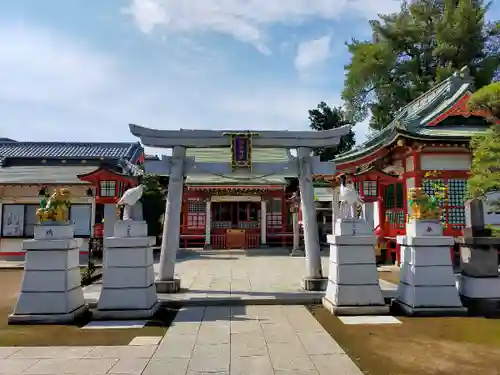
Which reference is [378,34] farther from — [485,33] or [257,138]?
[257,138]

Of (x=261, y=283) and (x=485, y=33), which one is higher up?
(x=485, y=33)

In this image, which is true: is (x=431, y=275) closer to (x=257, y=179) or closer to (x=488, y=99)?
(x=488, y=99)

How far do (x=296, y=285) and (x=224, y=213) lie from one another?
1560 cm

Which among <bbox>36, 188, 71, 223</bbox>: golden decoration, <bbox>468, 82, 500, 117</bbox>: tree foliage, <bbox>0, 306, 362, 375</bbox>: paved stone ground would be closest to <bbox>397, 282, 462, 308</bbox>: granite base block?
<bbox>0, 306, 362, 375</bbox>: paved stone ground

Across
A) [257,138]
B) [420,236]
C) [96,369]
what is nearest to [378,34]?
[257,138]

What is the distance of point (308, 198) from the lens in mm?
10500

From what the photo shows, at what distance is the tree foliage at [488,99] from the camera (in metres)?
7.25

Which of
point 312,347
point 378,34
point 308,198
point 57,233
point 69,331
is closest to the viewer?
point 312,347

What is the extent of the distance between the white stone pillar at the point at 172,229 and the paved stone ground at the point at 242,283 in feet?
1.31

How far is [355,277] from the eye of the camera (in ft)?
25.4

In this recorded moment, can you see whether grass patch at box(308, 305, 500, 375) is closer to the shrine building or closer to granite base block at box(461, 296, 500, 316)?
granite base block at box(461, 296, 500, 316)

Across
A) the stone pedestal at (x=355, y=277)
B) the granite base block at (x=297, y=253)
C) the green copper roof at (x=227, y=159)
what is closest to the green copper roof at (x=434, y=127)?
the granite base block at (x=297, y=253)

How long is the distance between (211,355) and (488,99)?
6.78 m

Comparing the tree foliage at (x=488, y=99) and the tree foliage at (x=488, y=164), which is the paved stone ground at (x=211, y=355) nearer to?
the tree foliage at (x=488, y=164)
